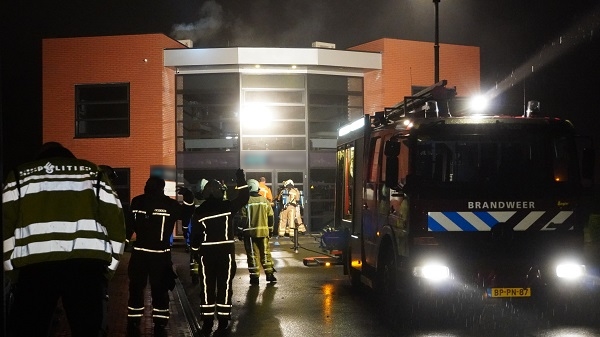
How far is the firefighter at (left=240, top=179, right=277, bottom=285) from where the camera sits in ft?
47.0

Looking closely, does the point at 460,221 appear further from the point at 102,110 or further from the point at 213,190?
the point at 102,110

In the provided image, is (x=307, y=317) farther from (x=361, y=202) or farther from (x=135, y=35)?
(x=135, y=35)

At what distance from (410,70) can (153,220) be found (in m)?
21.9

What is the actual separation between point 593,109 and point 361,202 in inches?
1176

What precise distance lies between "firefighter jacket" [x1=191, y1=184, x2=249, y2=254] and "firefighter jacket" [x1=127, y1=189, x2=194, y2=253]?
1.28 feet

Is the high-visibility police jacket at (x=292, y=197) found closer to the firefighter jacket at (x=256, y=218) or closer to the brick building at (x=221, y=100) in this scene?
the brick building at (x=221, y=100)

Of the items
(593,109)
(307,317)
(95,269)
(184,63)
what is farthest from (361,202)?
(593,109)

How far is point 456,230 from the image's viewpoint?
9.95 m

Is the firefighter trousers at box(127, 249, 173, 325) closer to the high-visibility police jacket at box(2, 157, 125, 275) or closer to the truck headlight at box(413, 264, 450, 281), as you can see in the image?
the truck headlight at box(413, 264, 450, 281)

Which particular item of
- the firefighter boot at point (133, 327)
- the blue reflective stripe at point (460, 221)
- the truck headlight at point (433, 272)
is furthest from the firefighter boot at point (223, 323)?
the blue reflective stripe at point (460, 221)

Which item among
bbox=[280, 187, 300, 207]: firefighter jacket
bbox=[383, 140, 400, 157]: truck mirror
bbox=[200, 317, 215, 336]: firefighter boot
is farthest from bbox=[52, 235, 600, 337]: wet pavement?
bbox=[280, 187, 300, 207]: firefighter jacket

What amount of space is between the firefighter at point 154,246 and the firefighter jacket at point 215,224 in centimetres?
40

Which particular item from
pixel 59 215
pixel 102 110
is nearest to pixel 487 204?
pixel 59 215

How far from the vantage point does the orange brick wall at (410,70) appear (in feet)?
98.8
